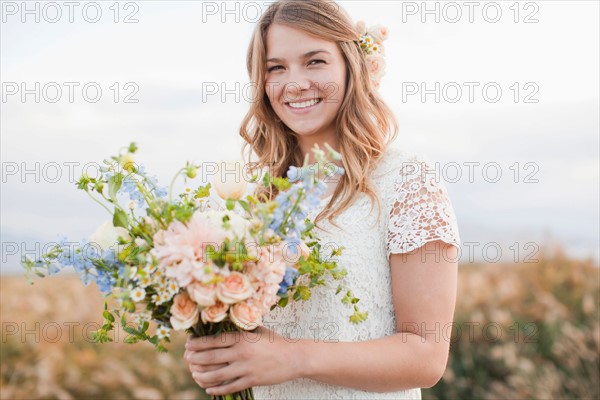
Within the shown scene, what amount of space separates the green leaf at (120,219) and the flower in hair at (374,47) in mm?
1491

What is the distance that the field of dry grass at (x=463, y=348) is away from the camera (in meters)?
5.34

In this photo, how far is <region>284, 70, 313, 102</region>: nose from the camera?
283cm

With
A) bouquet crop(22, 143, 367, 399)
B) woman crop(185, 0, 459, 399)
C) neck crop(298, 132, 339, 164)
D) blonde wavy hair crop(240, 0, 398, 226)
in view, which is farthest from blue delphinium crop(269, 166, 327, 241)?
neck crop(298, 132, 339, 164)

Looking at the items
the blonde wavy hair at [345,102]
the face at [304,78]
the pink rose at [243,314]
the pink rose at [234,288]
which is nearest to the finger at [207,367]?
the pink rose at [243,314]

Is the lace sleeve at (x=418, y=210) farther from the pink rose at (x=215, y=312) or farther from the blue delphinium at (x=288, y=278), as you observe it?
the pink rose at (x=215, y=312)

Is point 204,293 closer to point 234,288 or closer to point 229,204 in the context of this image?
point 234,288

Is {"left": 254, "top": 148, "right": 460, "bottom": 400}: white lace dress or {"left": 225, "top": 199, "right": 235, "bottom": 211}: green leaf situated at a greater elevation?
{"left": 225, "top": 199, "right": 235, "bottom": 211}: green leaf

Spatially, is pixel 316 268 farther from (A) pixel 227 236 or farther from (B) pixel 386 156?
(B) pixel 386 156

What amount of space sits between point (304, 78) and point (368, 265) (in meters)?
0.84

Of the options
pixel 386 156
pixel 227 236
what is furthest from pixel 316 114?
pixel 227 236

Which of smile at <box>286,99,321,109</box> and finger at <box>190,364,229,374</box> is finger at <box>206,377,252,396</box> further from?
smile at <box>286,99,321,109</box>

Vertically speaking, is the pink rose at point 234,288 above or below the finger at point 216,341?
above

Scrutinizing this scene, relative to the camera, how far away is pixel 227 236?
1.98 m

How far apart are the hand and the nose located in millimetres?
1081
